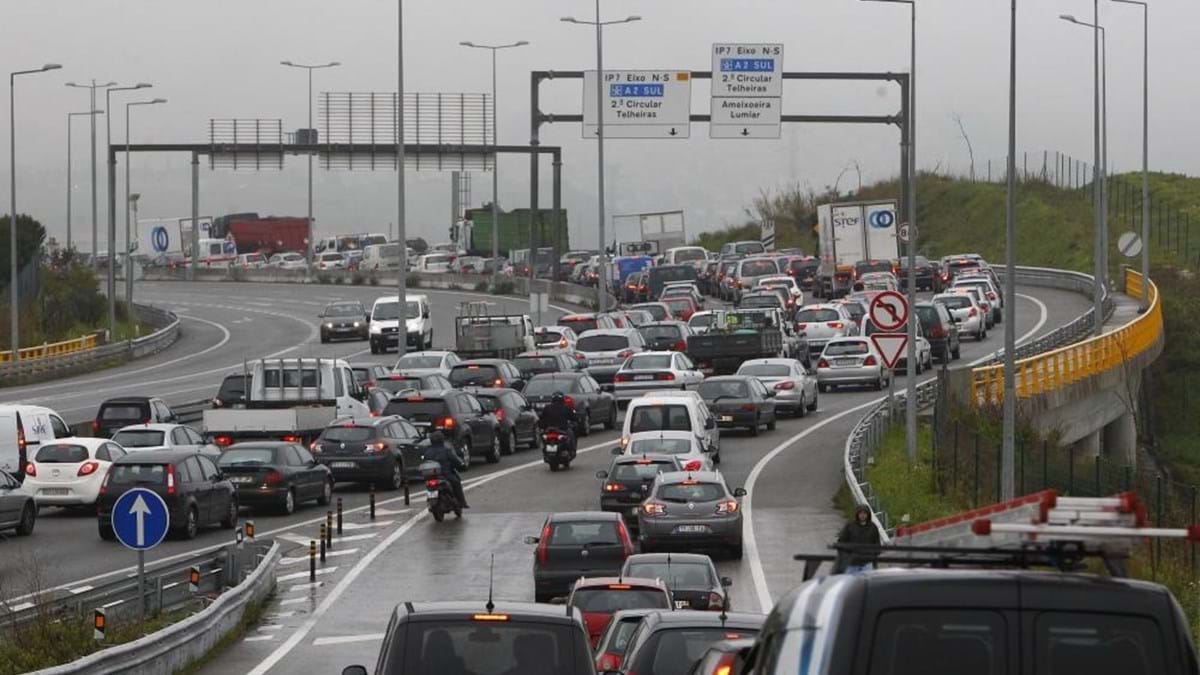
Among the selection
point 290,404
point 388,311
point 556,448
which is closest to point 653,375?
point 556,448

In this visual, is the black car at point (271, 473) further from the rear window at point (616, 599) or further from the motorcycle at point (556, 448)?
the rear window at point (616, 599)

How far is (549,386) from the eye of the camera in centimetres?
4906

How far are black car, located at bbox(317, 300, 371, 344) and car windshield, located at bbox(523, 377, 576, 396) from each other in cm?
3126

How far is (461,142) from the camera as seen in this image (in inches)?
3627

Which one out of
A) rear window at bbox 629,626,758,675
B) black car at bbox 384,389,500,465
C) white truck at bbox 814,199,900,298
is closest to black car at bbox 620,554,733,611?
rear window at bbox 629,626,758,675

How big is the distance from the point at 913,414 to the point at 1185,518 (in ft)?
15.1

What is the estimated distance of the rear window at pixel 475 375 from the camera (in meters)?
50.8

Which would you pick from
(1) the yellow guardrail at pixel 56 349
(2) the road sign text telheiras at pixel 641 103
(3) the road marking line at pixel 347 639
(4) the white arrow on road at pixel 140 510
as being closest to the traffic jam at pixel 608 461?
(3) the road marking line at pixel 347 639

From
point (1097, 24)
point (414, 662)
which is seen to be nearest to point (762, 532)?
point (414, 662)

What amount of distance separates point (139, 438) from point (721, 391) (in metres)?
13.6

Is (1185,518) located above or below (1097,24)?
below

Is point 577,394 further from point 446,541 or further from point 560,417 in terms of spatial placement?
point 446,541

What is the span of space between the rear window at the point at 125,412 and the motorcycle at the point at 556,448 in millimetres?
8387

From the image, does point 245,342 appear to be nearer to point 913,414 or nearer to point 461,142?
point 461,142
